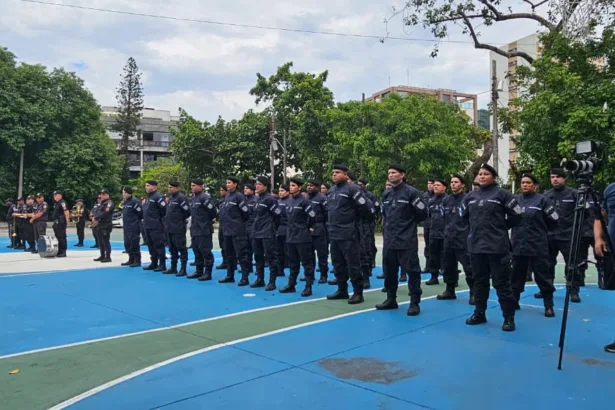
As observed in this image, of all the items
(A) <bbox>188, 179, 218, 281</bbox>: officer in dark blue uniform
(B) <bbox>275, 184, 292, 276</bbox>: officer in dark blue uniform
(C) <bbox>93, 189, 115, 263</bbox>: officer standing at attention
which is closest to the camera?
(B) <bbox>275, 184, 292, 276</bbox>: officer in dark blue uniform

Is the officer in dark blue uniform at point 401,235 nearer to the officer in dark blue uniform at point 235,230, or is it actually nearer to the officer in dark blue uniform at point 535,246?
the officer in dark blue uniform at point 535,246

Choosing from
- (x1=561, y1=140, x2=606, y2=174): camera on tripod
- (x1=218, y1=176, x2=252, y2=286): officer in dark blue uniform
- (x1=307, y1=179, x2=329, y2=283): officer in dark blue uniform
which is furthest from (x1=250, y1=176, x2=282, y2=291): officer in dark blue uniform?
(x1=561, y1=140, x2=606, y2=174): camera on tripod

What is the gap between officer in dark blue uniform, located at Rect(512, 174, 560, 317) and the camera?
6.20 metres

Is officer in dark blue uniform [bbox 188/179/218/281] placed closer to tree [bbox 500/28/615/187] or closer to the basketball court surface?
the basketball court surface

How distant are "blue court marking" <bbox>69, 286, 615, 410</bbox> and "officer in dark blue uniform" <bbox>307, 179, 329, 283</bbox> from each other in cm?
253

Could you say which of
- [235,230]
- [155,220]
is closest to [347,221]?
[235,230]

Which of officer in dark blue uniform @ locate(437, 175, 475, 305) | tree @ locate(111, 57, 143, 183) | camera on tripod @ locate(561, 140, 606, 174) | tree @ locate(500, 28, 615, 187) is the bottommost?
officer in dark blue uniform @ locate(437, 175, 475, 305)

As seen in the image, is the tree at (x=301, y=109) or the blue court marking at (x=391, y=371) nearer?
the blue court marking at (x=391, y=371)

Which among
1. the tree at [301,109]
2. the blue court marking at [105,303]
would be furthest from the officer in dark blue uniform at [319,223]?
the tree at [301,109]

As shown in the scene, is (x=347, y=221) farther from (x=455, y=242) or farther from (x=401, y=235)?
(x=455, y=242)

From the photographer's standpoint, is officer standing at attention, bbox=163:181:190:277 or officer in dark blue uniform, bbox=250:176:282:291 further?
officer standing at attention, bbox=163:181:190:277

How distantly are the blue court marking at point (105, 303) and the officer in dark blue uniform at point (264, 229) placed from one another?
36cm

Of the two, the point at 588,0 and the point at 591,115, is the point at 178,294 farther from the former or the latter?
the point at 591,115

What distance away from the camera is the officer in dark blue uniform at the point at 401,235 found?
20.6 feet
